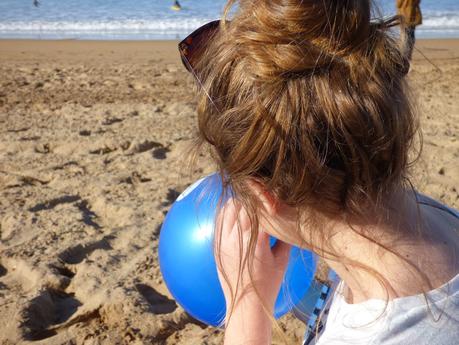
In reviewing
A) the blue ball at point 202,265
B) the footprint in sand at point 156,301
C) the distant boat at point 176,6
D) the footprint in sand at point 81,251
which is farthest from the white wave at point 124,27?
the blue ball at point 202,265

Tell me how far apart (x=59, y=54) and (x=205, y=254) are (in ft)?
28.2

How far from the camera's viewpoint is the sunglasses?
49.2 inches

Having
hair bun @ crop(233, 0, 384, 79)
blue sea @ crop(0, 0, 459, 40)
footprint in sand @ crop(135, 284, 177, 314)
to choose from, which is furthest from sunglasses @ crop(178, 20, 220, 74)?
blue sea @ crop(0, 0, 459, 40)

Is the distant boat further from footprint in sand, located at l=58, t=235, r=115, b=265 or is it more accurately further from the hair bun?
the hair bun

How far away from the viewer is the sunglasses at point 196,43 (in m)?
1.25

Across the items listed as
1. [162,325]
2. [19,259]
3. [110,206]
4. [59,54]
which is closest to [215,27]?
[162,325]

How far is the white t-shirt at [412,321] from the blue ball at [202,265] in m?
0.77

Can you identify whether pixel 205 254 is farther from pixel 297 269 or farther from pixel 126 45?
pixel 126 45

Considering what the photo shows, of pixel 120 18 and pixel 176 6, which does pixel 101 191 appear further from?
pixel 176 6

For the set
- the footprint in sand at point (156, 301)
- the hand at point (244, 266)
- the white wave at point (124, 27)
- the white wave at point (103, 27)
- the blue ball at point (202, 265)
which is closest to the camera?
the hand at point (244, 266)

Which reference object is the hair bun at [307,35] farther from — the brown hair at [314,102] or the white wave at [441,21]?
the white wave at [441,21]

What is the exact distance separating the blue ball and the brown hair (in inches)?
30.6

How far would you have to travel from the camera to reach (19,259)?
9.07 ft

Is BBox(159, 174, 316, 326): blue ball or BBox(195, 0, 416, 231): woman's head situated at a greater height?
BBox(195, 0, 416, 231): woman's head
